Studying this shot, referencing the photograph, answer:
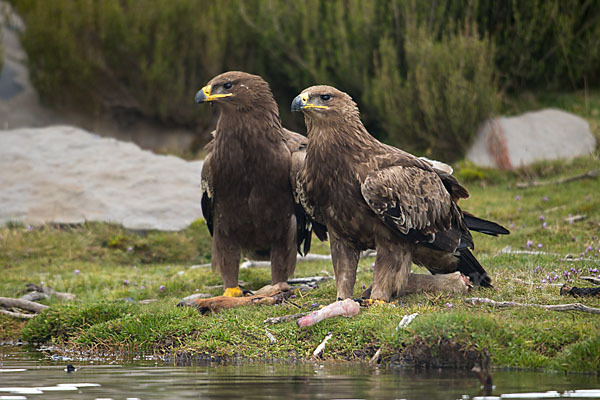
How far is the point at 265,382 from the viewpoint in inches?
234

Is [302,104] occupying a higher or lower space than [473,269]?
higher

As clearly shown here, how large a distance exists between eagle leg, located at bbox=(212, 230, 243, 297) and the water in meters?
2.44

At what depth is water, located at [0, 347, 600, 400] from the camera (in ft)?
17.7

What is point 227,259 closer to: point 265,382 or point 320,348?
point 320,348

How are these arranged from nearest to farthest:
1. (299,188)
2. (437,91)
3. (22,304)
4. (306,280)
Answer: (299,188)
(22,304)
(306,280)
(437,91)

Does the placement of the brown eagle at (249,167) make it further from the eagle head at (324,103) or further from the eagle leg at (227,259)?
the eagle head at (324,103)

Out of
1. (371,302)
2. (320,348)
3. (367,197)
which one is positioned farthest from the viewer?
(371,302)

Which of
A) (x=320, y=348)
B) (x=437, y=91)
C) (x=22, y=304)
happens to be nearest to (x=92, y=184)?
(x=22, y=304)

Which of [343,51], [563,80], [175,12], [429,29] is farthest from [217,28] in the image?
[563,80]

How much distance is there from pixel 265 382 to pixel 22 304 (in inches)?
188

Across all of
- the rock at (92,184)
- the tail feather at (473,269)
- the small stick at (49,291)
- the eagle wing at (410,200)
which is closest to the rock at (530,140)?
the rock at (92,184)

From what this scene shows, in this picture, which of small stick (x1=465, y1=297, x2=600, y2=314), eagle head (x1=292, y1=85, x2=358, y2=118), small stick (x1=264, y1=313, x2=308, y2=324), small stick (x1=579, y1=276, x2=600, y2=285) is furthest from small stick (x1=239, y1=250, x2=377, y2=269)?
small stick (x1=579, y1=276, x2=600, y2=285)

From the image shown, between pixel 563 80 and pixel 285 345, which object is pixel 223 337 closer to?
pixel 285 345

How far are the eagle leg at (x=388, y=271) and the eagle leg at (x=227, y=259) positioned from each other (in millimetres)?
2081
